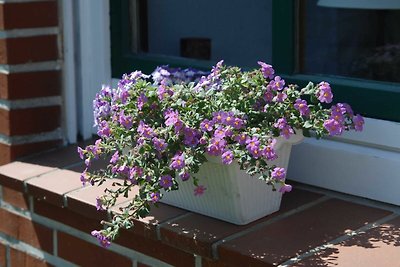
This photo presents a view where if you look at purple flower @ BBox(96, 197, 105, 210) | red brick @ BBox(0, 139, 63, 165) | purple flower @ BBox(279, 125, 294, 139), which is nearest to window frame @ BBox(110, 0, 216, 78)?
red brick @ BBox(0, 139, 63, 165)

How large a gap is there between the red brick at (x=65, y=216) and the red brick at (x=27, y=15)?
0.48 metres

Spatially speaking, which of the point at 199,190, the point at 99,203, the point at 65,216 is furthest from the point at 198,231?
the point at 65,216

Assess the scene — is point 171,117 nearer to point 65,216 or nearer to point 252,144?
point 252,144

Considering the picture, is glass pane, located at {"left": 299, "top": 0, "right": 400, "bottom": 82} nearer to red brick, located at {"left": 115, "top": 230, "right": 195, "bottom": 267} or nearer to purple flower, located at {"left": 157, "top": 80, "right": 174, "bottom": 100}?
purple flower, located at {"left": 157, "top": 80, "right": 174, "bottom": 100}

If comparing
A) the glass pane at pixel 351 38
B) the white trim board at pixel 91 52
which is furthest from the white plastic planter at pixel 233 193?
the white trim board at pixel 91 52

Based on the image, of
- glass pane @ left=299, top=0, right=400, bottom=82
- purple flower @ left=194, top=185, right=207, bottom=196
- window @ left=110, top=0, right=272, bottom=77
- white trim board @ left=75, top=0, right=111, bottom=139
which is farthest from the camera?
white trim board @ left=75, top=0, right=111, bottom=139

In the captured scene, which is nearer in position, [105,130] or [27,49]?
[105,130]

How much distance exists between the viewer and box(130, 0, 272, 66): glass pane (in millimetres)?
2309

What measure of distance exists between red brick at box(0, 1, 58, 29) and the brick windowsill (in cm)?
45

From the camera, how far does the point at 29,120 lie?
2.56 meters

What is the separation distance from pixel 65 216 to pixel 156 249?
1.24 feet

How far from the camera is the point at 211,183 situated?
1.90 meters

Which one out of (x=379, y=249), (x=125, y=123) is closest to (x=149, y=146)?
(x=125, y=123)

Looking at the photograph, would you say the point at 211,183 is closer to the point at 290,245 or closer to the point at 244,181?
the point at 244,181
